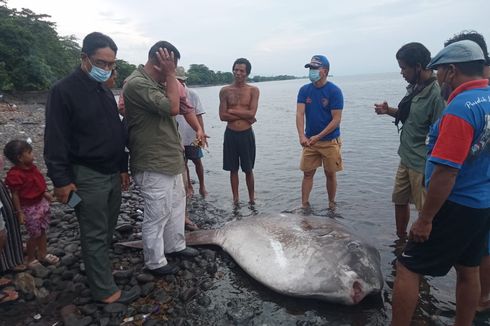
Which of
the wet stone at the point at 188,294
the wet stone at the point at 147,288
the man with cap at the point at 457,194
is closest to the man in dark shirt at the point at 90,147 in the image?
the wet stone at the point at 147,288

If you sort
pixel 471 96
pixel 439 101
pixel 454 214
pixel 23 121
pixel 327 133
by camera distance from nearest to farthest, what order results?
1. pixel 471 96
2. pixel 454 214
3. pixel 439 101
4. pixel 327 133
5. pixel 23 121

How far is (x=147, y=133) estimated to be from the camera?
12.3 ft

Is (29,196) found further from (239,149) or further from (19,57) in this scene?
(19,57)

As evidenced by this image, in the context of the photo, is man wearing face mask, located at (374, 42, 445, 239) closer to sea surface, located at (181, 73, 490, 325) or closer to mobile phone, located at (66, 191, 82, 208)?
sea surface, located at (181, 73, 490, 325)

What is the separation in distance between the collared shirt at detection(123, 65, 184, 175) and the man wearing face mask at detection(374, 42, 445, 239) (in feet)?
9.17

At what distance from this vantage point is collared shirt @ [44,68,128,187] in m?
3.11

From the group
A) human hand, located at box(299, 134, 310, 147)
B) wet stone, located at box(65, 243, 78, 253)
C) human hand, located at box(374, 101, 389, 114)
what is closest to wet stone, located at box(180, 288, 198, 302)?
wet stone, located at box(65, 243, 78, 253)

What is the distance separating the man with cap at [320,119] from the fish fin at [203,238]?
87.5 inches

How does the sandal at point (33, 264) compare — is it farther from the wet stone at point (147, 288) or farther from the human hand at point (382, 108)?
the human hand at point (382, 108)

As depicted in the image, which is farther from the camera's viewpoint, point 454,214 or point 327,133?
point 327,133

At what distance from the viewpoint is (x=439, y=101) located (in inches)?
160

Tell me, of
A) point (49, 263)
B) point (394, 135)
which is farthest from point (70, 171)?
point (394, 135)

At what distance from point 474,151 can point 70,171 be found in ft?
10.6

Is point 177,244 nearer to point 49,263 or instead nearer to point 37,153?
point 49,263
